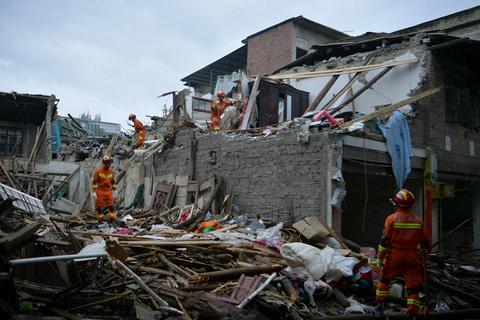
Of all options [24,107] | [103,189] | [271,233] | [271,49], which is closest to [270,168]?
[271,233]

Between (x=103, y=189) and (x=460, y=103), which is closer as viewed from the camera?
(x=103, y=189)

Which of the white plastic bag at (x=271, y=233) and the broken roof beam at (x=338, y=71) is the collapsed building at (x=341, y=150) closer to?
the broken roof beam at (x=338, y=71)

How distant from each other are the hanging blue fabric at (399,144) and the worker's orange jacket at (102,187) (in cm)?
772

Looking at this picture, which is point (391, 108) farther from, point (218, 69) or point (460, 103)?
point (218, 69)

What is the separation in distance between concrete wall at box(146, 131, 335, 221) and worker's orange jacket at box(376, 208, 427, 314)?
10.6ft

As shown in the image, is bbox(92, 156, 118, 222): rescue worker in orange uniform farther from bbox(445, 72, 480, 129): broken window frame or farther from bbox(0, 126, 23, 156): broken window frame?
bbox(0, 126, 23, 156): broken window frame

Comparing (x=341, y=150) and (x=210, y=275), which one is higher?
(x=341, y=150)

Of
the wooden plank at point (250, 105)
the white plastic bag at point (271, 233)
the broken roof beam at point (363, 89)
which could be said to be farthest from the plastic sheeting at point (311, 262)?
the wooden plank at point (250, 105)

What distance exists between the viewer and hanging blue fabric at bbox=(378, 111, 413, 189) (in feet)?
33.8

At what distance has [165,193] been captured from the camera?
12.9 meters

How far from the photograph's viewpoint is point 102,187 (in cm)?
1020

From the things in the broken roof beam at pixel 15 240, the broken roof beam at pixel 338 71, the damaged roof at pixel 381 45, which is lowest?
the broken roof beam at pixel 15 240

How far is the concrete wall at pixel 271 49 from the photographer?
72.3ft

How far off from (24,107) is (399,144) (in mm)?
18261
